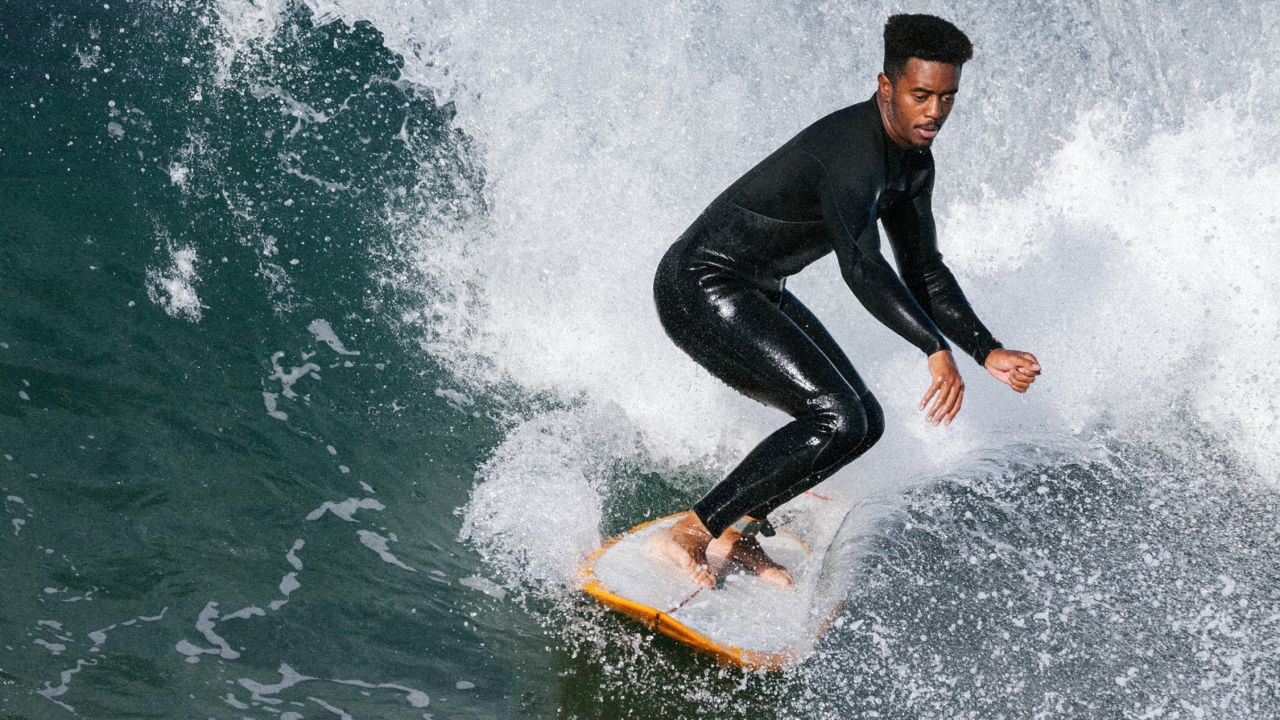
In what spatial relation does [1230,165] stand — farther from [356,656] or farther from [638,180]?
[356,656]

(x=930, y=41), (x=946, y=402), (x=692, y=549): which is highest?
(x=930, y=41)

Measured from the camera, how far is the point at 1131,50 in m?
8.52

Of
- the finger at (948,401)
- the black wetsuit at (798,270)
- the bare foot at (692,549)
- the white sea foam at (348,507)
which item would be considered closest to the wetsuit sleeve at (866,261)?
the black wetsuit at (798,270)

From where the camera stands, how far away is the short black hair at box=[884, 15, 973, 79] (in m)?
3.21

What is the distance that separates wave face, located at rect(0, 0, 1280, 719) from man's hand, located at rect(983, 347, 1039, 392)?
0.95 meters

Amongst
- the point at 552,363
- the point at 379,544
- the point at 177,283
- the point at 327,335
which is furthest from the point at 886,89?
the point at 177,283

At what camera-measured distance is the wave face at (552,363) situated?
3.38m

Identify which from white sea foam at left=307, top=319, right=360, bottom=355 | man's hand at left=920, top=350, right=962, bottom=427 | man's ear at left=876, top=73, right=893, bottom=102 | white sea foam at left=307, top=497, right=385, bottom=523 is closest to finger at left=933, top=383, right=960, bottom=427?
man's hand at left=920, top=350, right=962, bottom=427

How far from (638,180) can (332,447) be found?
311 centimetres

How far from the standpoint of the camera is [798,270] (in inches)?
147

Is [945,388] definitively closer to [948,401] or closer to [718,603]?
[948,401]

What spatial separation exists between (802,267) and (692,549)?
1.09m

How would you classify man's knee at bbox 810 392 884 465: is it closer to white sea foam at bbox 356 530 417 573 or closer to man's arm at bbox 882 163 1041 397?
man's arm at bbox 882 163 1041 397

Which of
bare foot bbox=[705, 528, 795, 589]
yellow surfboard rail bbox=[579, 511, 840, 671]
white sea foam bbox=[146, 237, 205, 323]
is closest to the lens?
yellow surfboard rail bbox=[579, 511, 840, 671]
